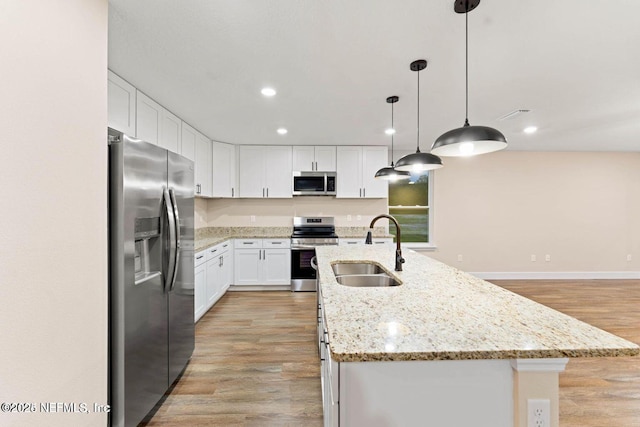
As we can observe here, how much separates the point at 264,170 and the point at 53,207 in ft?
13.1

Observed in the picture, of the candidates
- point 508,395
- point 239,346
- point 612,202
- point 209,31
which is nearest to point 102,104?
point 209,31

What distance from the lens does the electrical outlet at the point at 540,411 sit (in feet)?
3.08

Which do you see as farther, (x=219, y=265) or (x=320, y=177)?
(x=320, y=177)

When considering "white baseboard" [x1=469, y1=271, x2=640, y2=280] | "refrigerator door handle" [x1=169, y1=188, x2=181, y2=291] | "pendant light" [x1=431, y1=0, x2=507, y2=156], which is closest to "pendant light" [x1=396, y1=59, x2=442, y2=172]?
"pendant light" [x1=431, y1=0, x2=507, y2=156]

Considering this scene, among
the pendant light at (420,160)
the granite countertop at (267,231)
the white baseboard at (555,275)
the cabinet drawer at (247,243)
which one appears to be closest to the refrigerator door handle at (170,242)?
the pendant light at (420,160)

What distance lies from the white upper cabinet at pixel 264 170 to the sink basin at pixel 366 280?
3253mm

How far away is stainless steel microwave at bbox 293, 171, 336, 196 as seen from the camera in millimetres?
5094

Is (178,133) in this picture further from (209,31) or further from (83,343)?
(83,343)

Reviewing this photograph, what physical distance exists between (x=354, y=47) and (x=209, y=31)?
38.0 inches

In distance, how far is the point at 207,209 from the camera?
17.4 ft

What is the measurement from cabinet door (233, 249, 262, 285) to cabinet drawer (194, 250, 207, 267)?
1.30m

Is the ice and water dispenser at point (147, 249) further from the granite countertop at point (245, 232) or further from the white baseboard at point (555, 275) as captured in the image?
the white baseboard at point (555, 275)

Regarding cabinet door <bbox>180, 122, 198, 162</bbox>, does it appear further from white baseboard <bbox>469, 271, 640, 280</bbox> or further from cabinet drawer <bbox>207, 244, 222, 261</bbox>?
white baseboard <bbox>469, 271, 640, 280</bbox>

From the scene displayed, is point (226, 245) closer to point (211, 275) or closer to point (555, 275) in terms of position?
point (211, 275)
